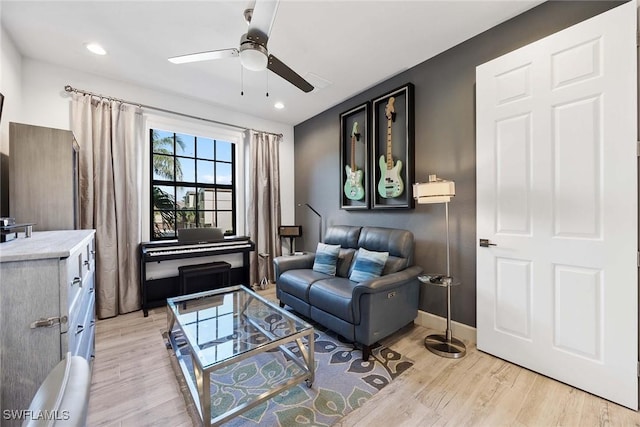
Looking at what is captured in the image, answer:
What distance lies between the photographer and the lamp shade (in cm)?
206

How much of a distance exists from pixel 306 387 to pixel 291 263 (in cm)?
150

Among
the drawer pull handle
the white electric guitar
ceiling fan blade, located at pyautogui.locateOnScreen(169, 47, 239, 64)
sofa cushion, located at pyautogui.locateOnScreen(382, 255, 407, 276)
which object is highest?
ceiling fan blade, located at pyautogui.locateOnScreen(169, 47, 239, 64)

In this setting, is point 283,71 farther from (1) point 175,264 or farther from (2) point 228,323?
(1) point 175,264

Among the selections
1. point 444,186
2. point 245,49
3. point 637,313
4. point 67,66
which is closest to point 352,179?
point 444,186

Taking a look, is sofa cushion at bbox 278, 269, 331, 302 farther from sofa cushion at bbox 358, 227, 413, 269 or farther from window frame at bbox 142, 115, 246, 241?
window frame at bbox 142, 115, 246, 241

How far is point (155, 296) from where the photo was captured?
10.5 ft

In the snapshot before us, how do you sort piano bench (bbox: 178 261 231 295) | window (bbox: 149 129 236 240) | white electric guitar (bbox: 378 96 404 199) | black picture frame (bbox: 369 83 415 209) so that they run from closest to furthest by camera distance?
black picture frame (bbox: 369 83 415 209) < white electric guitar (bbox: 378 96 404 199) < piano bench (bbox: 178 261 231 295) < window (bbox: 149 129 236 240)

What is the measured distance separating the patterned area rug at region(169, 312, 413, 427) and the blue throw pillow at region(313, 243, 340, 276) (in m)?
0.81

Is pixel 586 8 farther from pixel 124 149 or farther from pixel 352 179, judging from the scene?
pixel 124 149

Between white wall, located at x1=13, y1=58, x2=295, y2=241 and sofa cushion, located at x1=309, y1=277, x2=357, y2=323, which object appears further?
white wall, located at x1=13, y1=58, x2=295, y2=241

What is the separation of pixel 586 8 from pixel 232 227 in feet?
14.0

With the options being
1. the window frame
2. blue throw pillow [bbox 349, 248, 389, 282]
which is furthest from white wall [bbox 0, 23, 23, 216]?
blue throw pillow [bbox 349, 248, 389, 282]

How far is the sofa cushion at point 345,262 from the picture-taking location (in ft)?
9.43

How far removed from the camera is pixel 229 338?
1.87 metres
